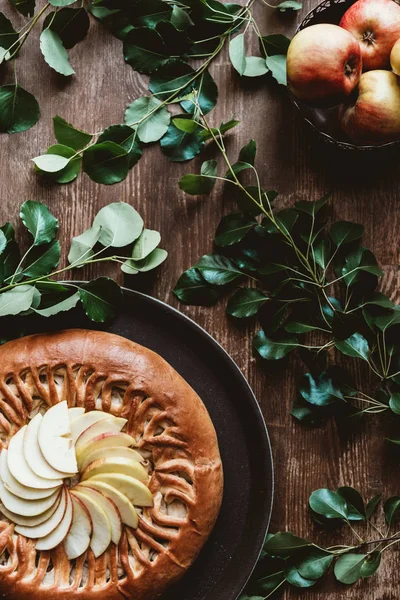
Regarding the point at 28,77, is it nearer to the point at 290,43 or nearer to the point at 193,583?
the point at 290,43

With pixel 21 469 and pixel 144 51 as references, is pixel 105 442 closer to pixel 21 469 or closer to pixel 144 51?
pixel 21 469

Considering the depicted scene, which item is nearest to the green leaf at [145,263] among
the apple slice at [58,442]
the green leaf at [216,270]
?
A: the green leaf at [216,270]

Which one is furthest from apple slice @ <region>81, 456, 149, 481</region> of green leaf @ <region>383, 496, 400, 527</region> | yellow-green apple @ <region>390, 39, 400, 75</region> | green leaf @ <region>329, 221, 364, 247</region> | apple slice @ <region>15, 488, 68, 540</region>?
yellow-green apple @ <region>390, 39, 400, 75</region>

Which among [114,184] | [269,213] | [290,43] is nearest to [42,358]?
[114,184]

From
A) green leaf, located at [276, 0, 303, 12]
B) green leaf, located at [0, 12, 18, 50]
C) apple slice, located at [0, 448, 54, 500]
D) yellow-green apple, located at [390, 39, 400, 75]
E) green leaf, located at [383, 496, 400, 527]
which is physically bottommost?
green leaf, located at [383, 496, 400, 527]

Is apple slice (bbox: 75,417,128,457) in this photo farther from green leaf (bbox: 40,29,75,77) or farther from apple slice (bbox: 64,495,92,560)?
green leaf (bbox: 40,29,75,77)

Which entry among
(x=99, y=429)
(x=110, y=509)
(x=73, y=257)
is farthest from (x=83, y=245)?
(x=110, y=509)

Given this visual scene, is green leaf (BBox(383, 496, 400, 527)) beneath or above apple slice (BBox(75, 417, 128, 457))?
beneath
